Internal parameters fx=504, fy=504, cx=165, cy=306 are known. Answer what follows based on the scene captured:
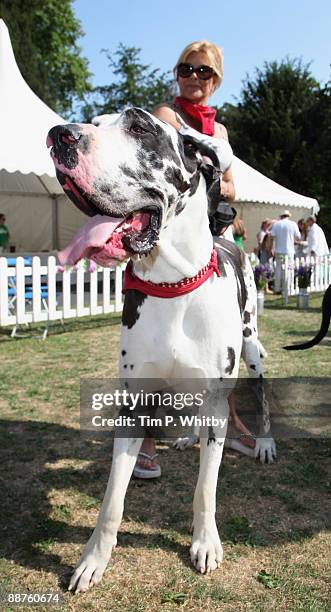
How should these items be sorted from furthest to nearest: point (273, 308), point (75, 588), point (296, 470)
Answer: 1. point (273, 308)
2. point (296, 470)
3. point (75, 588)

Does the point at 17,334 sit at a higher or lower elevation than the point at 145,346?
lower

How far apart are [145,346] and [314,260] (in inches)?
464

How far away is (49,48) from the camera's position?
29.3 m

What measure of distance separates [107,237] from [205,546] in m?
1.59

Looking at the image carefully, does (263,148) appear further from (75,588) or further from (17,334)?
(75,588)

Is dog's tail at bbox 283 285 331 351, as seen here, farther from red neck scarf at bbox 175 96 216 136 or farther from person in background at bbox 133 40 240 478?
red neck scarf at bbox 175 96 216 136

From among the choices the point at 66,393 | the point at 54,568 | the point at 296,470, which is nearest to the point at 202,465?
the point at 54,568

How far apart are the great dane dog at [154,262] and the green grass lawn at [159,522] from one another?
5.8 inches

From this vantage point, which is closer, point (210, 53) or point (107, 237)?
point (107, 237)

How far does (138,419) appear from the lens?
248 cm

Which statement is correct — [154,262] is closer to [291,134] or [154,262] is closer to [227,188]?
[227,188]

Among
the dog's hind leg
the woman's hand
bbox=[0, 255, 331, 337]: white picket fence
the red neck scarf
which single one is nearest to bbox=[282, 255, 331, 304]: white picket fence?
bbox=[0, 255, 331, 337]: white picket fence

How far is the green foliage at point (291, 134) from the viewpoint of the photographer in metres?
26.9

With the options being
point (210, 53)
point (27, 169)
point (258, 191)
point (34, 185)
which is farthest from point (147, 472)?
point (34, 185)
